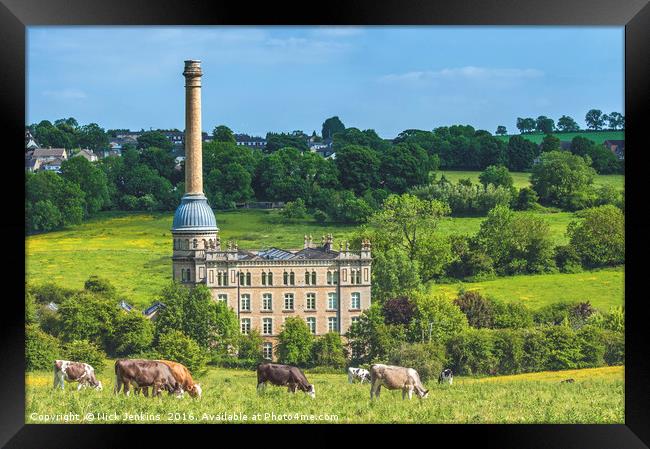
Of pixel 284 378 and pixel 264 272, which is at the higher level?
pixel 264 272

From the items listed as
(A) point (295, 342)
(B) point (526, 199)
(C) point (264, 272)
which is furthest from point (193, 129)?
(B) point (526, 199)

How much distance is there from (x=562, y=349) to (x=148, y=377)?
24.8 feet

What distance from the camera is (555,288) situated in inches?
851

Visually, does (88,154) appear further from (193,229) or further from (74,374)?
(74,374)

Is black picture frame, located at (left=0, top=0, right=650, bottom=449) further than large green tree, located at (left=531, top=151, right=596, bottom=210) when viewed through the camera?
No

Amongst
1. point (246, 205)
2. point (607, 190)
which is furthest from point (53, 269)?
point (607, 190)

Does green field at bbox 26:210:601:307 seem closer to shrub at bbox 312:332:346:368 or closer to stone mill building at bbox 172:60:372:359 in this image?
stone mill building at bbox 172:60:372:359

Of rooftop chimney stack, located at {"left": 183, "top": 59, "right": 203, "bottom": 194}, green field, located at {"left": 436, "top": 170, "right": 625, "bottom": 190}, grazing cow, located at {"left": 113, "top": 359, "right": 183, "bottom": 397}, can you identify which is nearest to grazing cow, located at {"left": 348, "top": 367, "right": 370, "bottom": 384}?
grazing cow, located at {"left": 113, "top": 359, "right": 183, "bottom": 397}

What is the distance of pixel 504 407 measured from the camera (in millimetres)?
16453

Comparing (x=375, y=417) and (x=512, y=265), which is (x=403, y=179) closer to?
(x=512, y=265)

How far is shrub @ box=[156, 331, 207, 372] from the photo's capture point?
19781mm

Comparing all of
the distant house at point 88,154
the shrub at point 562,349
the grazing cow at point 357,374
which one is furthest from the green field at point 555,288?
the distant house at point 88,154

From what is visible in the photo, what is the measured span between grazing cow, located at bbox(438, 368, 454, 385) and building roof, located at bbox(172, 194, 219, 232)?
4739 millimetres

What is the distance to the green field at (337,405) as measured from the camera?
1543 centimetres
